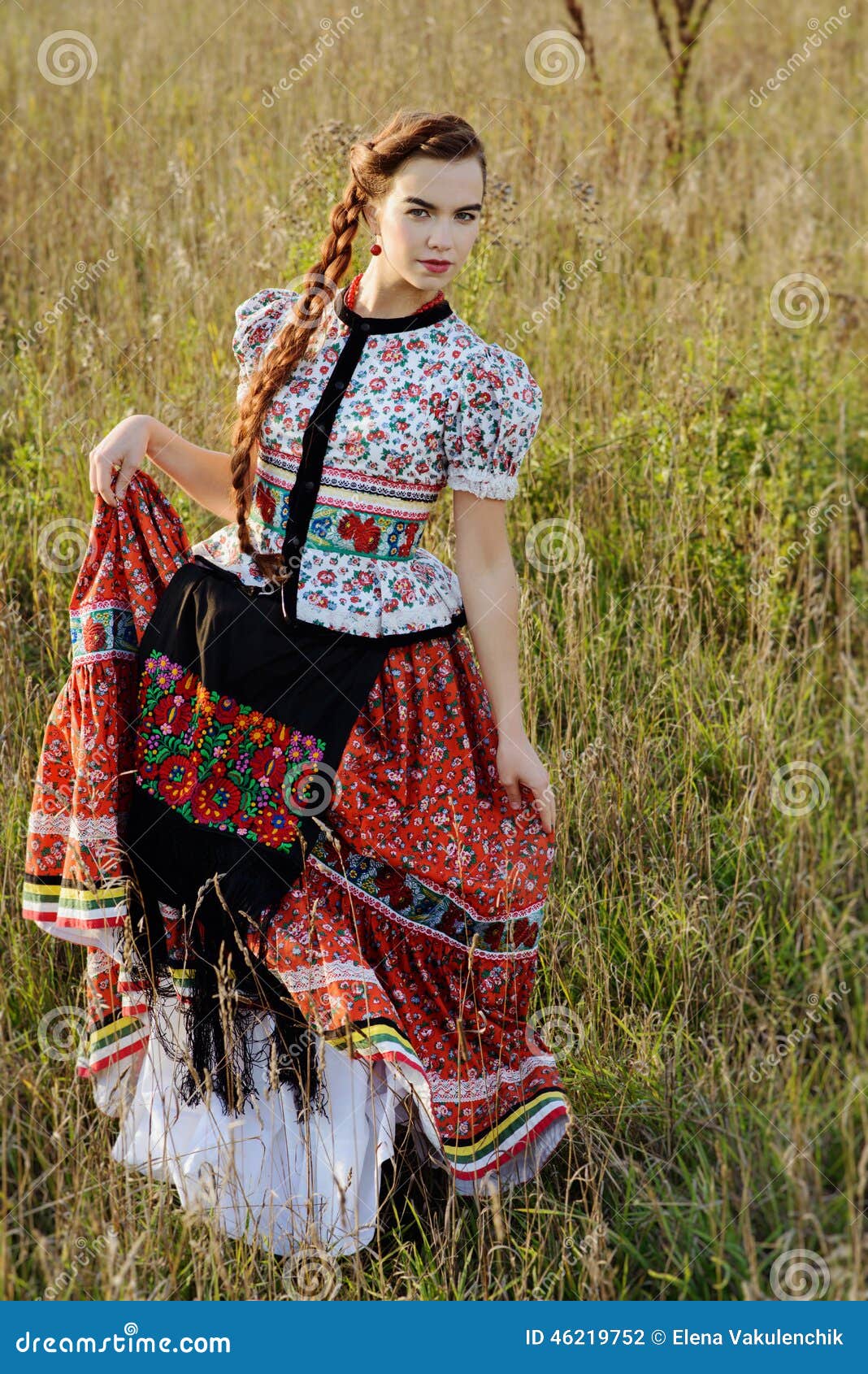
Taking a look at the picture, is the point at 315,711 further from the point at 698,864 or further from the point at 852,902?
the point at 852,902

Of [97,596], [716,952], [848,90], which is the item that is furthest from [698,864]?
[848,90]

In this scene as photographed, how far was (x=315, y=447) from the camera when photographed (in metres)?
2.07

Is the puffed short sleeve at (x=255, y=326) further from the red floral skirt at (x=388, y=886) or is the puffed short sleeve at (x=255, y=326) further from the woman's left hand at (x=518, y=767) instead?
the woman's left hand at (x=518, y=767)

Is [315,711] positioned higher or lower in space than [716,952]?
higher

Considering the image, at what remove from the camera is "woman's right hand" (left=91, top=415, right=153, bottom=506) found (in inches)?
83.9

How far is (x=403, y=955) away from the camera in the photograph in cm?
214

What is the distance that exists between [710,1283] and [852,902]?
0.92m

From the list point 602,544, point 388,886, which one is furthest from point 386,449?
point 602,544

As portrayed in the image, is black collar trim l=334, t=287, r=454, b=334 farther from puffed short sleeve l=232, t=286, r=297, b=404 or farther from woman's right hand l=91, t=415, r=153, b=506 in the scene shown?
woman's right hand l=91, t=415, r=153, b=506

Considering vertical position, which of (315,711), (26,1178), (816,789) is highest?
(315,711)

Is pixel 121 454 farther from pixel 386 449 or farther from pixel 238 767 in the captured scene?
pixel 238 767

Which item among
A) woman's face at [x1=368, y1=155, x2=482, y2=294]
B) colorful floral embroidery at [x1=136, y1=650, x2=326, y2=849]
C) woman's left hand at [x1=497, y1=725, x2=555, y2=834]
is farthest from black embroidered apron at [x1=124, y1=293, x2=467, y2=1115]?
woman's left hand at [x1=497, y1=725, x2=555, y2=834]

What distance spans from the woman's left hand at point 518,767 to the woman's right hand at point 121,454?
30.6 inches

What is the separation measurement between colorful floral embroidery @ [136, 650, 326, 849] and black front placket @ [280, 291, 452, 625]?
0.20 metres
